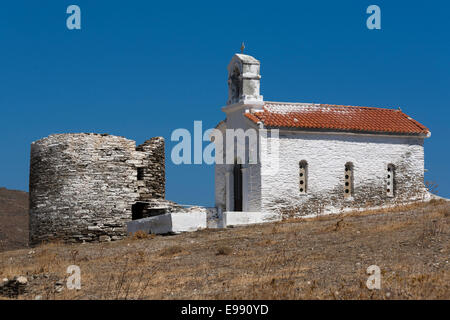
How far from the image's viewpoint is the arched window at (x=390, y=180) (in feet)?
95.5

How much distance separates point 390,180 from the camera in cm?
2923

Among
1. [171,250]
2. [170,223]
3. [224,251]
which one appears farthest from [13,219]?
[224,251]

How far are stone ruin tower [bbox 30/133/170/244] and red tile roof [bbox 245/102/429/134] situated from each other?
5.56 meters

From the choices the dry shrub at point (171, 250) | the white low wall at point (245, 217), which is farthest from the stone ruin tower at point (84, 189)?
the dry shrub at point (171, 250)

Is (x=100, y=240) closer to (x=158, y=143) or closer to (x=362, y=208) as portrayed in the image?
(x=158, y=143)

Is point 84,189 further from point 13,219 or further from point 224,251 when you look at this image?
point 13,219

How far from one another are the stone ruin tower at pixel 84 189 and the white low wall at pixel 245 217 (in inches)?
97.5

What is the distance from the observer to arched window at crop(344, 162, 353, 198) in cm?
2806

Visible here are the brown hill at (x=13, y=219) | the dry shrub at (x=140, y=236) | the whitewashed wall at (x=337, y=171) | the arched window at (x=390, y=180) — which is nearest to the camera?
the dry shrub at (x=140, y=236)

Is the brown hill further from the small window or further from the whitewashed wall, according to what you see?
the whitewashed wall

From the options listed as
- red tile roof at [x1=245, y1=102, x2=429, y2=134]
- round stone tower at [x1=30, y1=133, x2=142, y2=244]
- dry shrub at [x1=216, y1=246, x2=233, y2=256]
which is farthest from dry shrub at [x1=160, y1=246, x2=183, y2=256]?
red tile roof at [x1=245, y1=102, x2=429, y2=134]

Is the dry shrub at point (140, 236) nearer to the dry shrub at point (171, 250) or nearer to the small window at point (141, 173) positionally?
the small window at point (141, 173)

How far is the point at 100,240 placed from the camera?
81.3ft

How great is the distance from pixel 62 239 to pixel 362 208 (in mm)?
12553
